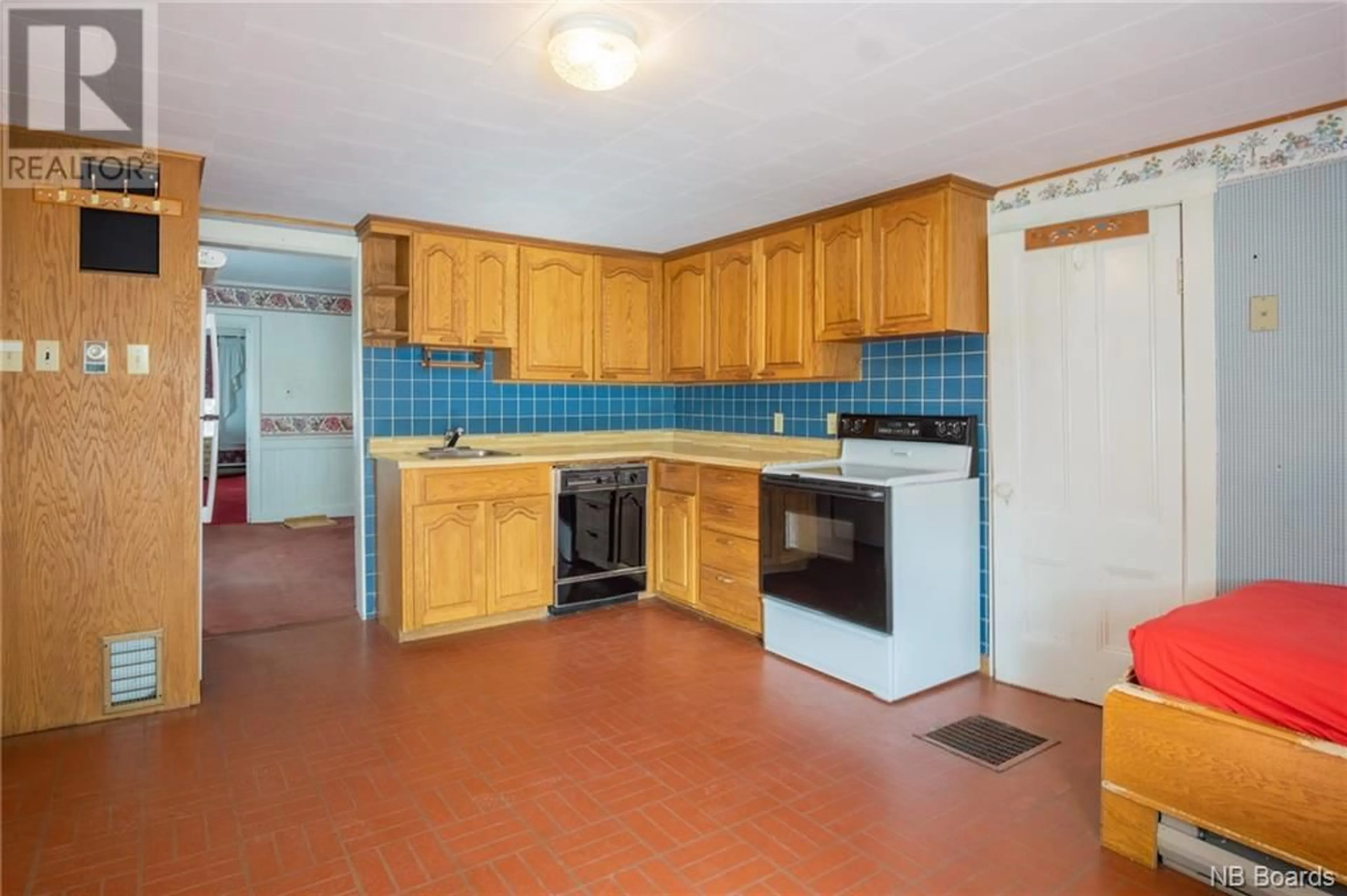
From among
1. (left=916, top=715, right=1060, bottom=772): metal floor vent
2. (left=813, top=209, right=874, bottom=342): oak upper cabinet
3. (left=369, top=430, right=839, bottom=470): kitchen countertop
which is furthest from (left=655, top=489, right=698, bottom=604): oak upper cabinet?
(left=916, top=715, right=1060, bottom=772): metal floor vent

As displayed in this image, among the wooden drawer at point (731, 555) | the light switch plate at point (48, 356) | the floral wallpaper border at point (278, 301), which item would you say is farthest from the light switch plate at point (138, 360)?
the floral wallpaper border at point (278, 301)

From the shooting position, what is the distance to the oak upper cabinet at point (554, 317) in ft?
14.8

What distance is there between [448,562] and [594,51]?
111 inches

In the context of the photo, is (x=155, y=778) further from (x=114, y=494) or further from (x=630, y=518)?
(x=630, y=518)

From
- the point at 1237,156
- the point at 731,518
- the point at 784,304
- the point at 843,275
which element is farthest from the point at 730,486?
the point at 1237,156

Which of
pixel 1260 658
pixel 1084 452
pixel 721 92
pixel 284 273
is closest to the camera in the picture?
pixel 1260 658

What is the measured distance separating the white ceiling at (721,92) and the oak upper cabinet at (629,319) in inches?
53.0

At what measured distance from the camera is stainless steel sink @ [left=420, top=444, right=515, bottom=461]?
4.17 m

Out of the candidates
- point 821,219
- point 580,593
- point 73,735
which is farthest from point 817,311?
point 73,735

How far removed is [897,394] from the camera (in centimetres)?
387

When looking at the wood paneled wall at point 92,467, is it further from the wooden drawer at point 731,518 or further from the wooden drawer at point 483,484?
the wooden drawer at point 731,518

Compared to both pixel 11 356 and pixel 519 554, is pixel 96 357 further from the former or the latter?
pixel 519 554

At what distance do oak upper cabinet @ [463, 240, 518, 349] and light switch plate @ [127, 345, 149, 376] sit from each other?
1.64 metres

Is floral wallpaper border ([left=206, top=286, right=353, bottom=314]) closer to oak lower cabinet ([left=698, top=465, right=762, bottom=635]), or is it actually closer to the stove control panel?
oak lower cabinet ([left=698, top=465, right=762, bottom=635])
